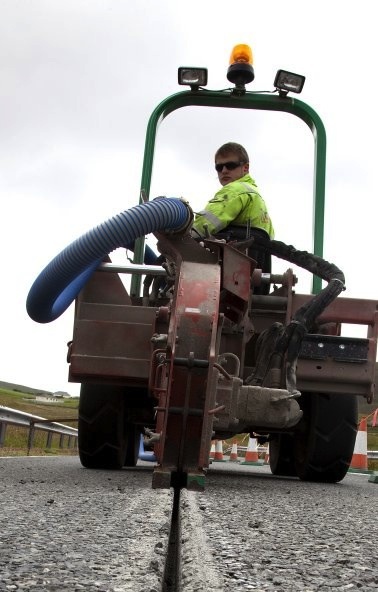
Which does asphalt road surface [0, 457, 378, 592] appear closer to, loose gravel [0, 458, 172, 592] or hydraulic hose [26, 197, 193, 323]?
loose gravel [0, 458, 172, 592]

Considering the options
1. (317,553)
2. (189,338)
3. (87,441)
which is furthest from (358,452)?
(317,553)

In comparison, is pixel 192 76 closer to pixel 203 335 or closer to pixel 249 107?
pixel 249 107

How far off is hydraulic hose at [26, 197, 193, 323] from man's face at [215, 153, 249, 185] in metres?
1.10

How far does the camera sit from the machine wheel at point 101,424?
5.15 meters

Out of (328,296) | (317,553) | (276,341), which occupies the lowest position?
(317,553)

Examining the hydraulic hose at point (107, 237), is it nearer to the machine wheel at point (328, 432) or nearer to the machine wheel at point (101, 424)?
the machine wheel at point (101, 424)

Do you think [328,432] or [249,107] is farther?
[249,107]

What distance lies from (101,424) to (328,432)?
139 centimetres

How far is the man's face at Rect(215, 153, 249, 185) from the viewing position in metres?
5.18

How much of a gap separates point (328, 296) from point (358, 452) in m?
7.17

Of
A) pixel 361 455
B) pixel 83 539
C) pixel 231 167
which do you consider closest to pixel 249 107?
pixel 231 167

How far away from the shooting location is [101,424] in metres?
5.18

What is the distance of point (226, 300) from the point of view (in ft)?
13.7

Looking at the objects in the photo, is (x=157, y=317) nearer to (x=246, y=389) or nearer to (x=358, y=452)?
(x=246, y=389)
